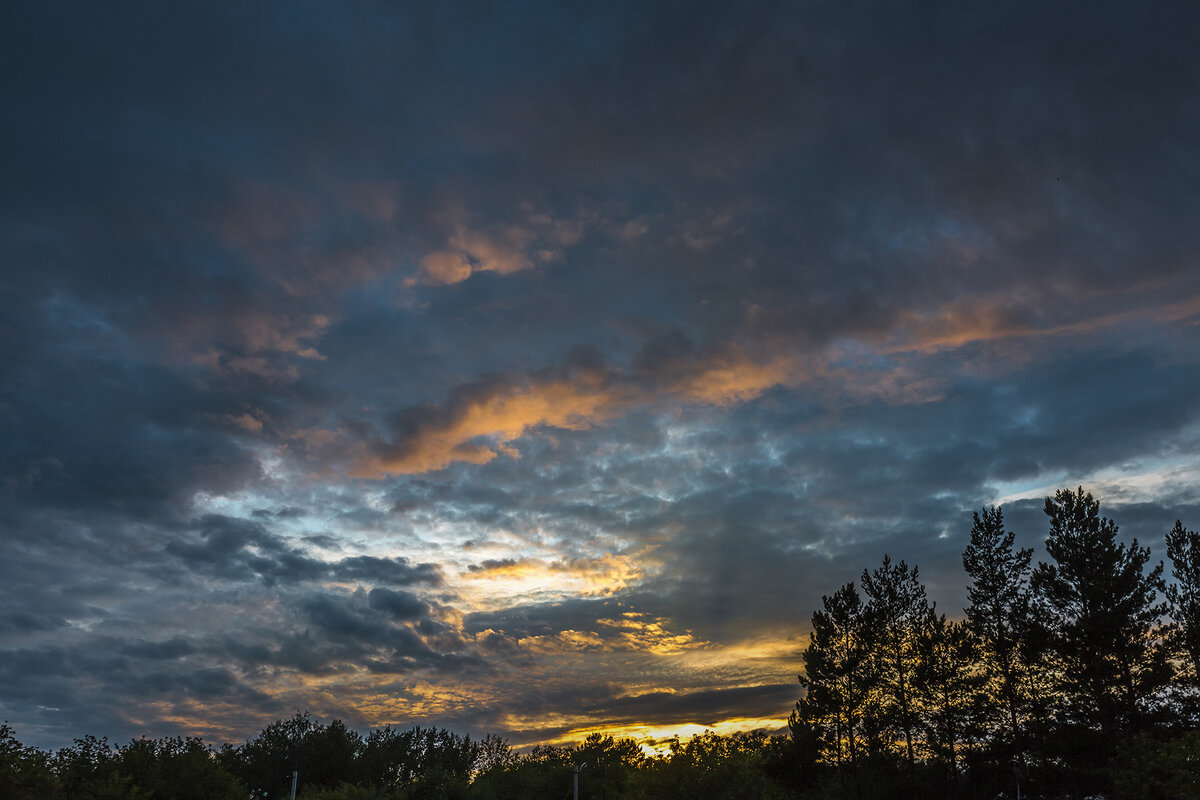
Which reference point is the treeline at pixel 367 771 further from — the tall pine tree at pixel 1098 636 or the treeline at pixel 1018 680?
the tall pine tree at pixel 1098 636

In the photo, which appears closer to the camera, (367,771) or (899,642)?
(899,642)

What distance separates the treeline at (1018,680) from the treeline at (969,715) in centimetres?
9

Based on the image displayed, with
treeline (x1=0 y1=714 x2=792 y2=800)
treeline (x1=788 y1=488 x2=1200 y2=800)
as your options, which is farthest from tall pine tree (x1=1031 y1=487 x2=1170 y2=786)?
treeline (x1=0 y1=714 x2=792 y2=800)

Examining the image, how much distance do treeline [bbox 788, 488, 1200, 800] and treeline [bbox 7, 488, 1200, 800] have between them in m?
0.09

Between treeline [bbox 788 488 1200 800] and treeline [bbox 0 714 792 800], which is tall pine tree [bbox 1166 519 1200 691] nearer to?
treeline [bbox 788 488 1200 800]

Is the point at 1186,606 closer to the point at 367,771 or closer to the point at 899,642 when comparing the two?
the point at 899,642

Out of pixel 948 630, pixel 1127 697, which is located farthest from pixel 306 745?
pixel 1127 697

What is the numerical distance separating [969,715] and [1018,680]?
167 inches

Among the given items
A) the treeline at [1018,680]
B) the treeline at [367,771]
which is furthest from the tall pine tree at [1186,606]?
the treeline at [367,771]

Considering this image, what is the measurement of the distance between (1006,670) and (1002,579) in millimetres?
6112

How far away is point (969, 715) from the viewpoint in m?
51.7

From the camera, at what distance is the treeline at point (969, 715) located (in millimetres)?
44219

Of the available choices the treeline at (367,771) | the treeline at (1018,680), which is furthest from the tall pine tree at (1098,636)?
the treeline at (367,771)

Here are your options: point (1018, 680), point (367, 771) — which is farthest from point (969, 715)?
point (367, 771)
